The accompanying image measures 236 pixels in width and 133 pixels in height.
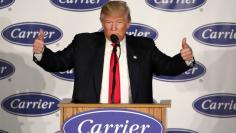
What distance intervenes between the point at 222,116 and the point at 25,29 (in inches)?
64.9

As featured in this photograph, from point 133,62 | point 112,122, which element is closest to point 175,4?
point 133,62

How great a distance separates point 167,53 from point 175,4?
Result: 1.22ft

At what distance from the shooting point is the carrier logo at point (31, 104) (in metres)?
3.45

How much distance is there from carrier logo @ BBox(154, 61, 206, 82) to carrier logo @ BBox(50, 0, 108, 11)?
0.72 metres

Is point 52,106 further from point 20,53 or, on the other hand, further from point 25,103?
point 20,53

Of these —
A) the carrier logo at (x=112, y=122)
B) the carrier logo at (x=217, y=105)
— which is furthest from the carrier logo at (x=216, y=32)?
→ the carrier logo at (x=112, y=122)

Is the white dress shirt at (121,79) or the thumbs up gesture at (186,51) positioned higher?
the thumbs up gesture at (186,51)

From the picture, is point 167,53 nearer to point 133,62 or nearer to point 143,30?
point 143,30

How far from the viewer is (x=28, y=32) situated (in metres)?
3.37

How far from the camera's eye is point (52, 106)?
346cm

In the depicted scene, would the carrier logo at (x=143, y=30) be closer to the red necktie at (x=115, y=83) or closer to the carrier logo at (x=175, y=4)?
the carrier logo at (x=175, y=4)

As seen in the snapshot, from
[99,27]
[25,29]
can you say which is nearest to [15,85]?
[25,29]

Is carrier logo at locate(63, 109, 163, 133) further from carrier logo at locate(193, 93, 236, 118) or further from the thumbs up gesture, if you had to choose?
carrier logo at locate(193, 93, 236, 118)

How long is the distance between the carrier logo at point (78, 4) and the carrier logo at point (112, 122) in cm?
158
